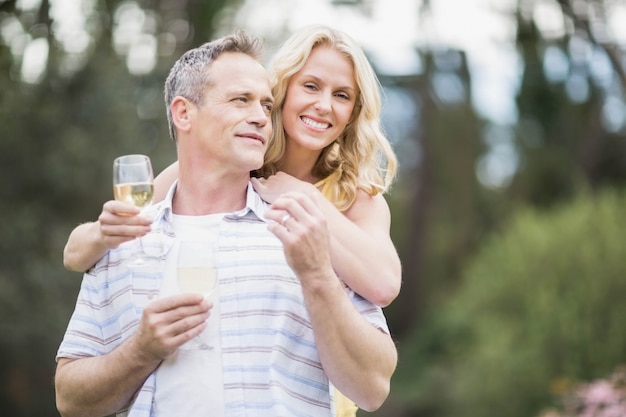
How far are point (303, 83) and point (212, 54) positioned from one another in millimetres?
593

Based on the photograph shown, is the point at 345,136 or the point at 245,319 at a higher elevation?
the point at 345,136

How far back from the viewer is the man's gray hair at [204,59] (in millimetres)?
3500

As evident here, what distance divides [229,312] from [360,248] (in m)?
0.53

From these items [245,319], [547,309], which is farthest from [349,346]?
[547,309]

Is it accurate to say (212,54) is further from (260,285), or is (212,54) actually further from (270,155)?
(260,285)

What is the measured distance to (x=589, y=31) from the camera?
19.6 metres

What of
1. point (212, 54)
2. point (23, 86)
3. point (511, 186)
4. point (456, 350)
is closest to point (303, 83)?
point (212, 54)

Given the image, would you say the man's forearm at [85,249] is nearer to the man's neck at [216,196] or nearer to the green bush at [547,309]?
the man's neck at [216,196]

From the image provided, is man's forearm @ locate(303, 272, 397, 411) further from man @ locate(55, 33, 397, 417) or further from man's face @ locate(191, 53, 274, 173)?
man's face @ locate(191, 53, 274, 173)

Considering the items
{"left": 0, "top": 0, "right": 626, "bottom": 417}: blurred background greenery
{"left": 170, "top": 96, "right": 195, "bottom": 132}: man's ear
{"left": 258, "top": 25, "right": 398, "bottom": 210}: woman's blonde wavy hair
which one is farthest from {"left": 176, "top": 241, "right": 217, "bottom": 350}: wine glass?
{"left": 0, "top": 0, "right": 626, "bottom": 417}: blurred background greenery

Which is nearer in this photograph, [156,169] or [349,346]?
[349,346]

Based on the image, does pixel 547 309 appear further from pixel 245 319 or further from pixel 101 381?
pixel 101 381

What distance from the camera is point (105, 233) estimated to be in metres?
3.14

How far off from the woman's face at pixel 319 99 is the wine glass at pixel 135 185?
90cm
